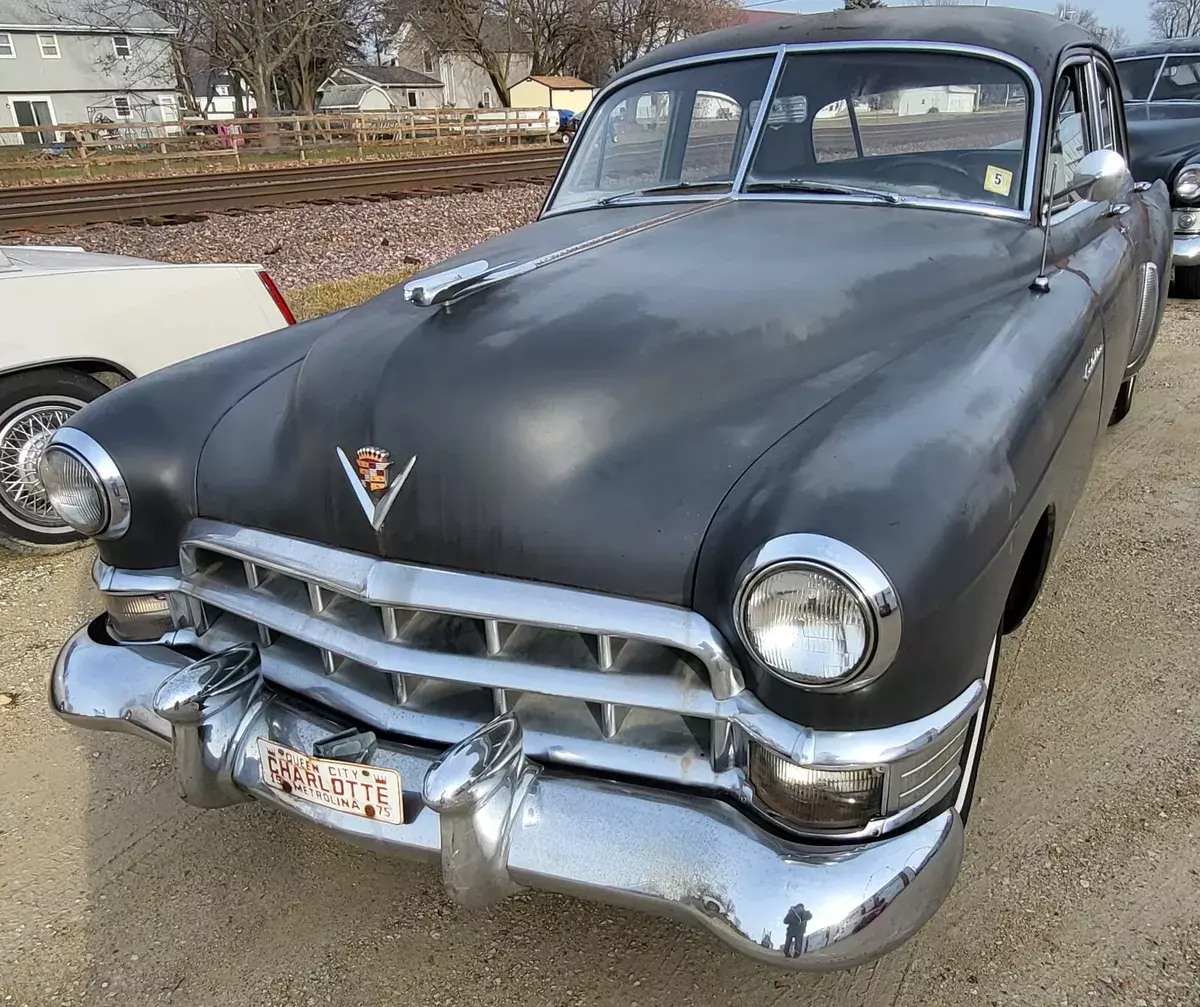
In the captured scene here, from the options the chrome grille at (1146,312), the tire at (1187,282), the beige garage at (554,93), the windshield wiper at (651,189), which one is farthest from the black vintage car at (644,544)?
the beige garage at (554,93)

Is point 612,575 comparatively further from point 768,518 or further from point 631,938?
point 631,938

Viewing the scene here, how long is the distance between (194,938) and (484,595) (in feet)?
3.84

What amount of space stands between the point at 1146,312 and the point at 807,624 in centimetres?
321

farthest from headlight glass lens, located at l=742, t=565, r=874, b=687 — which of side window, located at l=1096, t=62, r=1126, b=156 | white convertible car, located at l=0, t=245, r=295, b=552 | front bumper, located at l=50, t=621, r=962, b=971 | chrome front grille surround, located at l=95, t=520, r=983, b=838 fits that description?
white convertible car, located at l=0, t=245, r=295, b=552

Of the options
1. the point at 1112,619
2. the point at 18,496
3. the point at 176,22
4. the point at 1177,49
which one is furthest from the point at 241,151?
the point at 1112,619

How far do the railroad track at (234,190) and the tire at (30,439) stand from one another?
730cm

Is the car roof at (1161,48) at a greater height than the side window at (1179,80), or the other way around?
the car roof at (1161,48)

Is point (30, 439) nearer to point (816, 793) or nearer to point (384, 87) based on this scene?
point (816, 793)

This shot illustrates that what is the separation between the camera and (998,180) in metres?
2.94

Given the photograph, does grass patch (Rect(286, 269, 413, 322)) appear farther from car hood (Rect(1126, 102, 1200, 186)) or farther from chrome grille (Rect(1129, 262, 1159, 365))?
car hood (Rect(1126, 102, 1200, 186))

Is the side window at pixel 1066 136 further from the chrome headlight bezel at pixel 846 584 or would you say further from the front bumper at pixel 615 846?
the front bumper at pixel 615 846

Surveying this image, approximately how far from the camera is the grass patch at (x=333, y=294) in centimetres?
737

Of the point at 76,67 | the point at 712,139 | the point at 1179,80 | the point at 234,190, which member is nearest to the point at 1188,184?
the point at 1179,80

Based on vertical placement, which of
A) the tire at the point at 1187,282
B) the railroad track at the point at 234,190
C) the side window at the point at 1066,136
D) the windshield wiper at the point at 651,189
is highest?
the side window at the point at 1066,136
